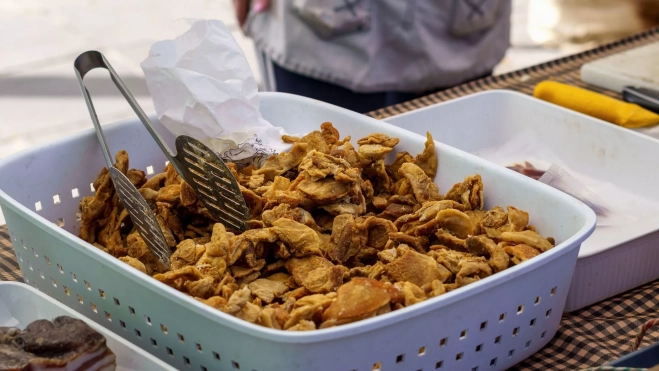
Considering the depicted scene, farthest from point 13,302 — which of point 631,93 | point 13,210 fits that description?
point 631,93

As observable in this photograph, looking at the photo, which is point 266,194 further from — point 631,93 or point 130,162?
point 631,93

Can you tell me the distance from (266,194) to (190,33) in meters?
0.27

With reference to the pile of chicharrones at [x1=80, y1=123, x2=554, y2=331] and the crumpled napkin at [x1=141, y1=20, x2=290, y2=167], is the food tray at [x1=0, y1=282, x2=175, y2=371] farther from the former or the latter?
the crumpled napkin at [x1=141, y1=20, x2=290, y2=167]

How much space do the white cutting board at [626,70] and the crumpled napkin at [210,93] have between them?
0.72 m

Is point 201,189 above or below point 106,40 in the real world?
above

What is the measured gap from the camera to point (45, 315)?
2.45ft

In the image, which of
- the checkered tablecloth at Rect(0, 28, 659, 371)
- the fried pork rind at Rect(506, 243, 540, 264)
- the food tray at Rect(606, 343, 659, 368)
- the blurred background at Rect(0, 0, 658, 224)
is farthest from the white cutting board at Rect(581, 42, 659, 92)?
the blurred background at Rect(0, 0, 658, 224)

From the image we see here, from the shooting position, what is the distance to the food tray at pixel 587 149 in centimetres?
86

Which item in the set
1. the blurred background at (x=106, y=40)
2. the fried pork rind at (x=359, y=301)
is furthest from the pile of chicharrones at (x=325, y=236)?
the blurred background at (x=106, y=40)

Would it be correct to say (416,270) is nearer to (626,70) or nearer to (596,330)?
(596,330)

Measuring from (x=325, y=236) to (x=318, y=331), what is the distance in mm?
260

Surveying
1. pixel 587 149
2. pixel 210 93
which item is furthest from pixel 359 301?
pixel 587 149

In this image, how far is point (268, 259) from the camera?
820mm

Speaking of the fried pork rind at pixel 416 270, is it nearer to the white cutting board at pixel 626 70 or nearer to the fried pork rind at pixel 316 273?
the fried pork rind at pixel 316 273
